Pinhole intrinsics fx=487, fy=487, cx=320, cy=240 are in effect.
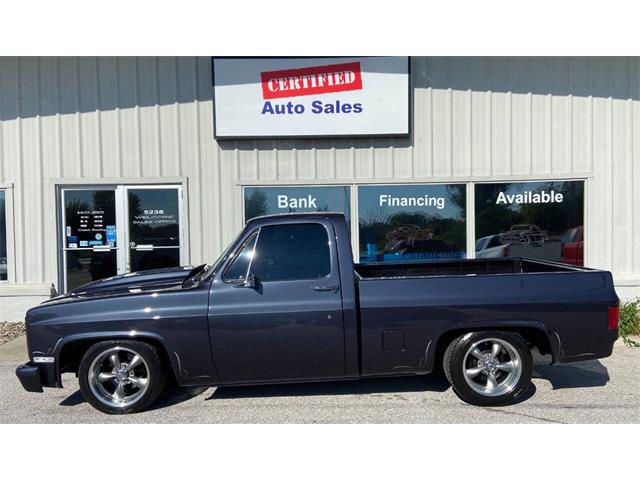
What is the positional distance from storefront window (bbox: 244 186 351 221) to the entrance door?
52.0 inches

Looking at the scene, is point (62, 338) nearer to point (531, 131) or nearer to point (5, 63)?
point (5, 63)

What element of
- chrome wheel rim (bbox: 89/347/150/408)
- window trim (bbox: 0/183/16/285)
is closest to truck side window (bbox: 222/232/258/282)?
chrome wheel rim (bbox: 89/347/150/408)

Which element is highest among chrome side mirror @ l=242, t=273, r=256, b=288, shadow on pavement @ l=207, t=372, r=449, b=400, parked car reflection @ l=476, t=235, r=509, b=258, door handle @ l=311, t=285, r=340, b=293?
parked car reflection @ l=476, t=235, r=509, b=258

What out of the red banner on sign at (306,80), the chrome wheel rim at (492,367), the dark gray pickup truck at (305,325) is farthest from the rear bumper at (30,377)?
the red banner on sign at (306,80)

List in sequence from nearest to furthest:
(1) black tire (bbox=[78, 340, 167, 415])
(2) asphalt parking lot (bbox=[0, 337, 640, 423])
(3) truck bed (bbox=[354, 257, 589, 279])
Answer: (2) asphalt parking lot (bbox=[0, 337, 640, 423]) < (1) black tire (bbox=[78, 340, 167, 415]) < (3) truck bed (bbox=[354, 257, 589, 279])

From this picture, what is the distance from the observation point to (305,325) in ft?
14.5

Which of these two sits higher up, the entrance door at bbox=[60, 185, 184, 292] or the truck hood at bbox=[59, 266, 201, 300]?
the entrance door at bbox=[60, 185, 184, 292]

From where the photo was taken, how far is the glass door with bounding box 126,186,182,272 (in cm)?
874

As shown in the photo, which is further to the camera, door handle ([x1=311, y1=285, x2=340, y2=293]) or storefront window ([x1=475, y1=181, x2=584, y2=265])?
storefront window ([x1=475, y1=181, x2=584, y2=265])

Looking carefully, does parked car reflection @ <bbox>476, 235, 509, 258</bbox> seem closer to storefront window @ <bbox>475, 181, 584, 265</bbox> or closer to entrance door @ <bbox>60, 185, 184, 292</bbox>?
storefront window @ <bbox>475, 181, 584, 265</bbox>

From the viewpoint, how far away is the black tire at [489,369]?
459cm

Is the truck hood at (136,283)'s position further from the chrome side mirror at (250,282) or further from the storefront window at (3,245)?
the storefront window at (3,245)

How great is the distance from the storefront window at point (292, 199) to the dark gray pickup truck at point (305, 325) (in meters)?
4.18

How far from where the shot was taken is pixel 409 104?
8.79m
